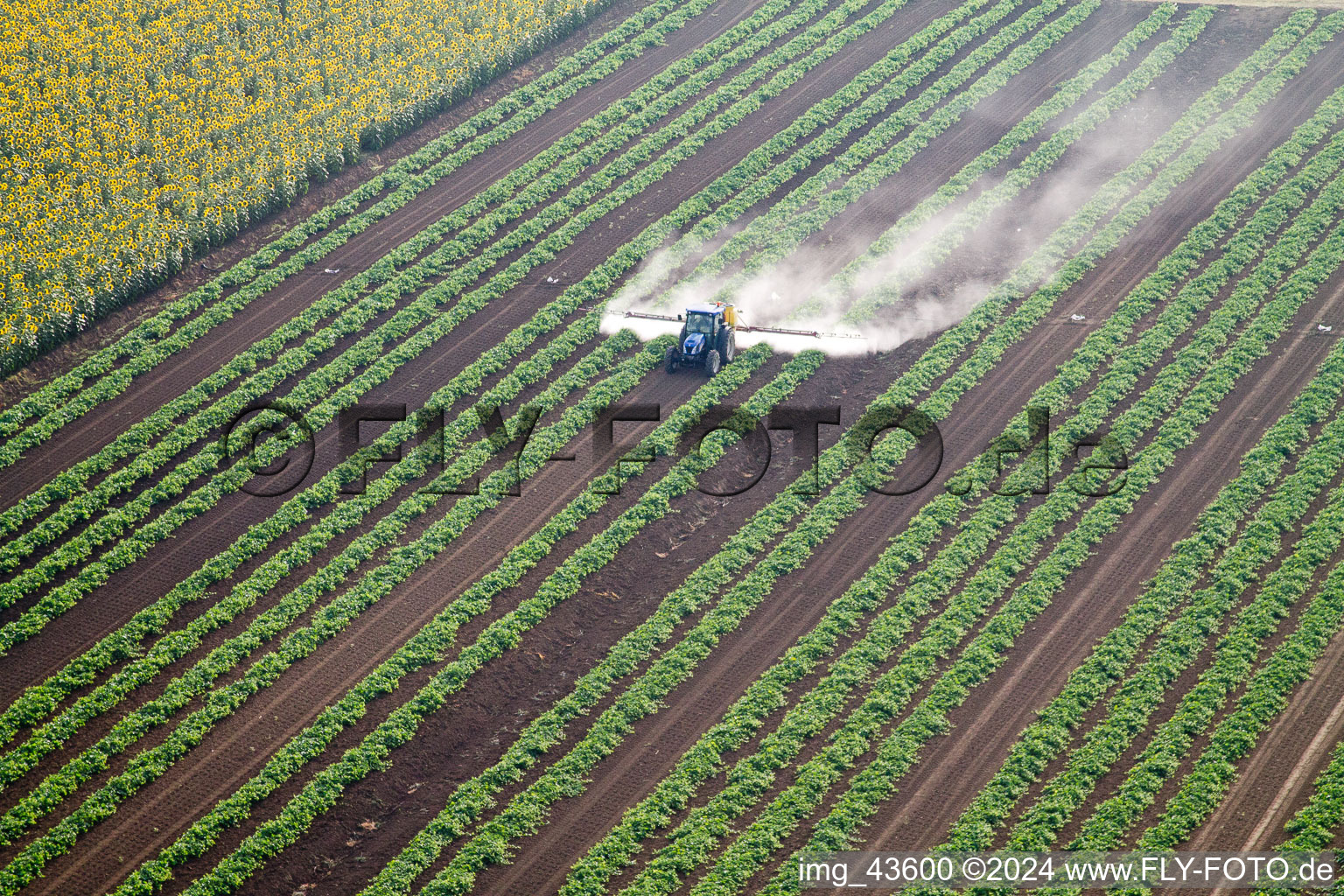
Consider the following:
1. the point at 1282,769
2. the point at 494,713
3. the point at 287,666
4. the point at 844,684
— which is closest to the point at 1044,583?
the point at 844,684

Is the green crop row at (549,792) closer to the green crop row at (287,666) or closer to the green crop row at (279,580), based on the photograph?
the green crop row at (287,666)

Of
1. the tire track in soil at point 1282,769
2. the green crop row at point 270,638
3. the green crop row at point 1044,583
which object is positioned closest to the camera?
the tire track in soil at point 1282,769

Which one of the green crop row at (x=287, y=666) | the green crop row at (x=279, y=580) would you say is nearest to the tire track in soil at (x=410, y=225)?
the green crop row at (x=279, y=580)

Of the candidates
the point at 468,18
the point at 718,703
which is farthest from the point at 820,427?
the point at 468,18

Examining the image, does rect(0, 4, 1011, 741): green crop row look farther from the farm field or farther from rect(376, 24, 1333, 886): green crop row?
rect(376, 24, 1333, 886): green crop row

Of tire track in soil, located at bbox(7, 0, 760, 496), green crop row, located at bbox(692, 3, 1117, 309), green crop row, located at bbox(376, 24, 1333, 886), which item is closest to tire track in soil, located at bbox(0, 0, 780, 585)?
tire track in soil, located at bbox(7, 0, 760, 496)

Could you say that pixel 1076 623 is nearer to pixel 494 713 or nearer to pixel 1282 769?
pixel 1282 769

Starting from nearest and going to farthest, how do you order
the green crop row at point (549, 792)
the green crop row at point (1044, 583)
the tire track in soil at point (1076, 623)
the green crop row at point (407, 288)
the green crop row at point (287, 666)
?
the green crop row at point (549, 792), the green crop row at point (1044, 583), the green crop row at point (287, 666), the tire track in soil at point (1076, 623), the green crop row at point (407, 288)
